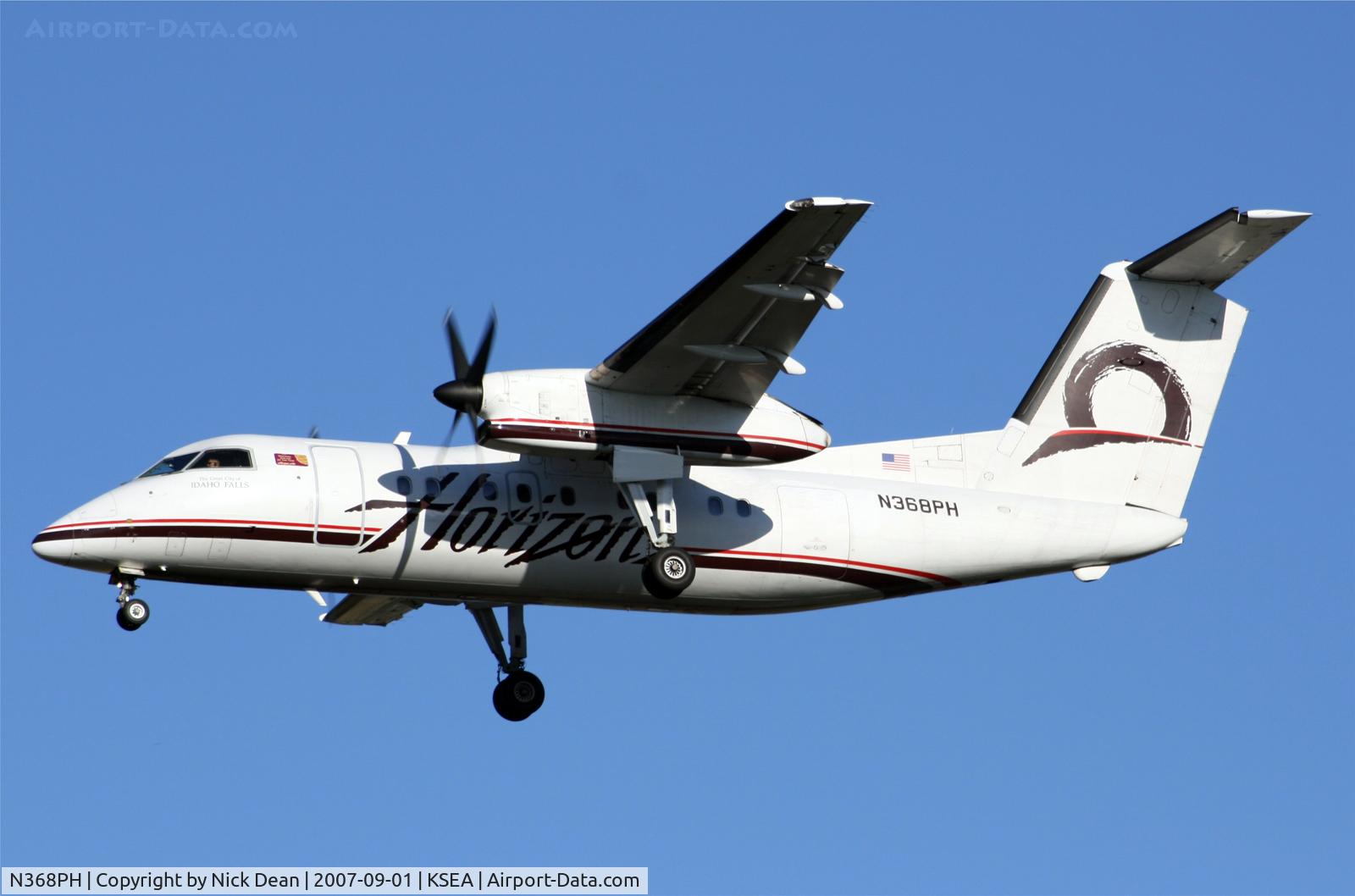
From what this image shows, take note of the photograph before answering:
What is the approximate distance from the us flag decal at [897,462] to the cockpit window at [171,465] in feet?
24.6

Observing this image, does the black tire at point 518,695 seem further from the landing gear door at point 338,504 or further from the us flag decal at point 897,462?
the us flag decal at point 897,462

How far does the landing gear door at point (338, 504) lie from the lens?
56.7 ft


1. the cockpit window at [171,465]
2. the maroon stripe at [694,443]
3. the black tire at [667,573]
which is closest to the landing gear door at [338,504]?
the cockpit window at [171,465]

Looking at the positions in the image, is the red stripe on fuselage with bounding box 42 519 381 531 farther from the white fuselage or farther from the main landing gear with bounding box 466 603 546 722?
the main landing gear with bounding box 466 603 546 722

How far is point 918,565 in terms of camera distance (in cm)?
1905

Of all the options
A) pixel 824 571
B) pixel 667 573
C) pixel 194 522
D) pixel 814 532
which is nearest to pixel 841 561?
pixel 824 571

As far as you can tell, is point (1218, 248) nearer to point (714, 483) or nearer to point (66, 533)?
point (714, 483)

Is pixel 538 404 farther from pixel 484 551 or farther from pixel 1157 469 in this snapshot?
pixel 1157 469

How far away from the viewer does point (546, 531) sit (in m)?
18.0

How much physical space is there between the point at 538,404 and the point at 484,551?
177 centimetres

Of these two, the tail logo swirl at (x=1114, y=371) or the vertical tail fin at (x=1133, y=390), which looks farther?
the tail logo swirl at (x=1114, y=371)

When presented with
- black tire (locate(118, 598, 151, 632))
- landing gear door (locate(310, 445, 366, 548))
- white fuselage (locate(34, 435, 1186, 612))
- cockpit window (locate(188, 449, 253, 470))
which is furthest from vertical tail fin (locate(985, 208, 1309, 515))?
black tire (locate(118, 598, 151, 632))

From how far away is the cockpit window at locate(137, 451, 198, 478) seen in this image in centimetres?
1739

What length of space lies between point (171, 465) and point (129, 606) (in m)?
1.48
